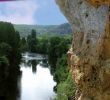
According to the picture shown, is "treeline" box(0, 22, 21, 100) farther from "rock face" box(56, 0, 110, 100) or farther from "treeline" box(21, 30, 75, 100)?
"rock face" box(56, 0, 110, 100)

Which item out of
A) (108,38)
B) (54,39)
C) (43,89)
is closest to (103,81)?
(108,38)

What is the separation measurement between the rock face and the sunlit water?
3626cm

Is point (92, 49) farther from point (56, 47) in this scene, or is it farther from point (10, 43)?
point (56, 47)

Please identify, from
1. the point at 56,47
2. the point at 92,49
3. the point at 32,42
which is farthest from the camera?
the point at 32,42

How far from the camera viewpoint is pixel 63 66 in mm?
40656

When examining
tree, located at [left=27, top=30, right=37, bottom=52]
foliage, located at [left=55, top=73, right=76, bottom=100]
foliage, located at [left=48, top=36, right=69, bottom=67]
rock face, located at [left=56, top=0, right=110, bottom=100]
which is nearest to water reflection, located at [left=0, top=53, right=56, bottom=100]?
foliage, located at [left=48, top=36, right=69, bottom=67]

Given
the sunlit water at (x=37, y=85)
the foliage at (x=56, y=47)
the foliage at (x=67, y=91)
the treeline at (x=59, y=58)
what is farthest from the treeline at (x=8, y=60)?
the foliage at (x=67, y=91)

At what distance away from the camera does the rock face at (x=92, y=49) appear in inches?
352

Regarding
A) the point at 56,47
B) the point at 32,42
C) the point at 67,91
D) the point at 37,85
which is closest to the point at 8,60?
the point at 37,85

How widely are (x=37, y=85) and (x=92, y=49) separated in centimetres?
5035

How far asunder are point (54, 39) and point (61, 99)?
150ft

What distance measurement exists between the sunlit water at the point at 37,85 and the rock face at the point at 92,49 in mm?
36262

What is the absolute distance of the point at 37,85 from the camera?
5916 cm

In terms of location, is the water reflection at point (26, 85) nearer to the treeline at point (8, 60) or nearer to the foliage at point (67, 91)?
the treeline at point (8, 60)
